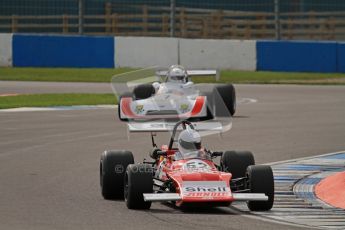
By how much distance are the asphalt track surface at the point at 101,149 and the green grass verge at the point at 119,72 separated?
10.2 ft

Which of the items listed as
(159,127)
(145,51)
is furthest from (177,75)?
(145,51)

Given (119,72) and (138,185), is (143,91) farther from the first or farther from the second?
(119,72)

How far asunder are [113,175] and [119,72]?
23.3 meters

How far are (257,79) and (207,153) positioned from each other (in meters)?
22.3

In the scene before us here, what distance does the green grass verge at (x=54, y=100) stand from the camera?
25.2m

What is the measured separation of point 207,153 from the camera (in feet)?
37.3

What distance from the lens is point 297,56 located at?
3459 centimetres

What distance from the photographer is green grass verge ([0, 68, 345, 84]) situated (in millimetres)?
33094

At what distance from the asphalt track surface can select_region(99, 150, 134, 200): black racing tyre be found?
140 mm

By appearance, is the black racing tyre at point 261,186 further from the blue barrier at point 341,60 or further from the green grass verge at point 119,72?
the blue barrier at point 341,60

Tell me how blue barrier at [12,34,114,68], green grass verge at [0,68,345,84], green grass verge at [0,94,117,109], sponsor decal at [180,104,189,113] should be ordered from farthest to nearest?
1. blue barrier at [12,34,114,68]
2. green grass verge at [0,68,345,84]
3. green grass verge at [0,94,117,109]
4. sponsor decal at [180,104,189,113]

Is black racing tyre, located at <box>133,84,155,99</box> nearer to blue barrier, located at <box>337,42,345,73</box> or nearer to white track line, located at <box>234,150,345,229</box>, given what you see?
white track line, located at <box>234,150,345,229</box>

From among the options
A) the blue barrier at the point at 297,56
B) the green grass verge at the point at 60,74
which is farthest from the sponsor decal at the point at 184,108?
the blue barrier at the point at 297,56

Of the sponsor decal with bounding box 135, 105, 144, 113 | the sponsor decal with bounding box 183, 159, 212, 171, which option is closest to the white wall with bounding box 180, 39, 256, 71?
the sponsor decal with bounding box 135, 105, 144, 113
